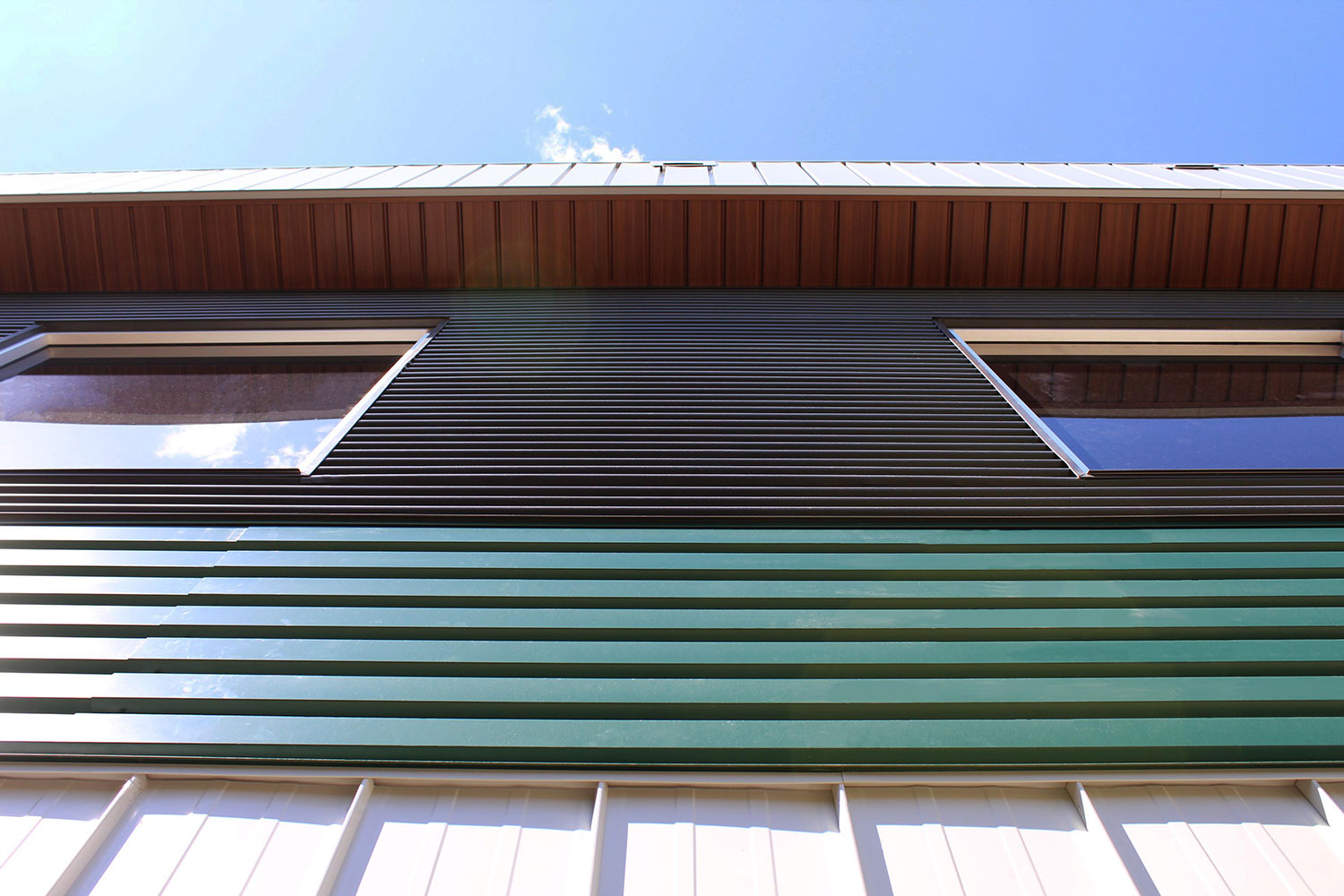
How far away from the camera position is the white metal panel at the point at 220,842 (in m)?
1.53

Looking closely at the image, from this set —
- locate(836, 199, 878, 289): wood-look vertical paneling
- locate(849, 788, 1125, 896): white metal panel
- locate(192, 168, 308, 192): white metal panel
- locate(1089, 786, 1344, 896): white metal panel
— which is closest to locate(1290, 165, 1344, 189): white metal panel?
locate(836, 199, 878, 289): wood-look vertical paneling

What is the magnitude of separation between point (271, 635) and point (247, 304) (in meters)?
3.41

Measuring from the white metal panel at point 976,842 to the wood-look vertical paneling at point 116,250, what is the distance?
18.1 feet

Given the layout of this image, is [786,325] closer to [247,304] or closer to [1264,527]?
[1264,527]

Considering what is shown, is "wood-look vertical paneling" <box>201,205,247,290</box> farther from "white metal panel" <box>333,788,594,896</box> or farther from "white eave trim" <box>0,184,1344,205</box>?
"white metal panel" <box>333,788,594,896</box>

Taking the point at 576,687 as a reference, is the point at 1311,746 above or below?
below

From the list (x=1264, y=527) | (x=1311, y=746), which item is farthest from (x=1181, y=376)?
(x=1311, y=746)

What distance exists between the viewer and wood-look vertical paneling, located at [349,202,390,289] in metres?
4.98

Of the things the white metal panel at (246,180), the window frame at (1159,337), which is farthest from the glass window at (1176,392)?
the white metal panel at (246,180)

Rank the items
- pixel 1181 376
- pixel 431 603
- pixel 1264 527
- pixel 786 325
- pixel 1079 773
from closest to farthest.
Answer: pixel 1079 773, pixel 431 603, pixel 1264 527, pixel 1181 376, pixel 786 325

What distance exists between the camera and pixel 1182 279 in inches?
198

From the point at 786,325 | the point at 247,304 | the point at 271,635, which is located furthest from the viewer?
the point at 247,304

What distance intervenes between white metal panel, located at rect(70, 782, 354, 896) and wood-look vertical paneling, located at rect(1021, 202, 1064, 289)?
4.88 m

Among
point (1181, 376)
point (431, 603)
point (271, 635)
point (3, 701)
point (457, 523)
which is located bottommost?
point (3, 701)
